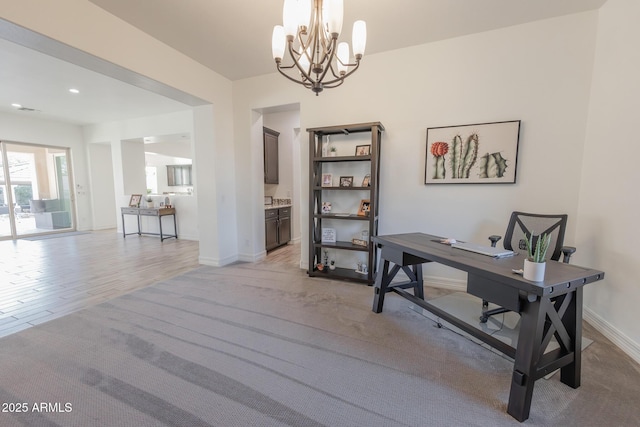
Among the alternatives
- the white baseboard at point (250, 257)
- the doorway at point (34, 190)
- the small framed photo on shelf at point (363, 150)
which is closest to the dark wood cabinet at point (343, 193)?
the small framed photo on shelf at point (363, 150)

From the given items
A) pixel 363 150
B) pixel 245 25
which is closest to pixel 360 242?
pixel 363 150

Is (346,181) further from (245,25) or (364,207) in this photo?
(245,25)

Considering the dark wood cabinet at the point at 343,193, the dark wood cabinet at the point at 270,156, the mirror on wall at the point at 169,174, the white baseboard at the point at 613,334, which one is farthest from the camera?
the mirror on wall at the point at 169,174

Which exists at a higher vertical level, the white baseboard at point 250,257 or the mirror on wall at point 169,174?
the mirror on wall at point 169,174

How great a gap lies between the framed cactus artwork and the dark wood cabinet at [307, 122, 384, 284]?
2.15 ft

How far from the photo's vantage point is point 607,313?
7.09 feet

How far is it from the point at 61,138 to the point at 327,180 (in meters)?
7.40

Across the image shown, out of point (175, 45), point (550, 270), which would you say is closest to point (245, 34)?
point (175, 45)

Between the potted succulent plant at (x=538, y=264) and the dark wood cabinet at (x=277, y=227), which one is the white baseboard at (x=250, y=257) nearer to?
the dark wood cabinet at (x=277, y=227)

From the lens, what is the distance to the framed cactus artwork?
2.71m

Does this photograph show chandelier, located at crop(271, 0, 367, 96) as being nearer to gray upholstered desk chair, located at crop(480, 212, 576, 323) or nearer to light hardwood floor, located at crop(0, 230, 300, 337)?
gray upholstered desk chair, located at crop(480, 212, 576, 323)

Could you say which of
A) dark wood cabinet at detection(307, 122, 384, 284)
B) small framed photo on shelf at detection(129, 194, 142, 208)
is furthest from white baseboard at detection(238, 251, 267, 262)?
small framed photo on shelf at detection(129, 194, 142, 208)

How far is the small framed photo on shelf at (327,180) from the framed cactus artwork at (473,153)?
3.89 ft

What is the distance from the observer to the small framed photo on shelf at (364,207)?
10.7 feet
